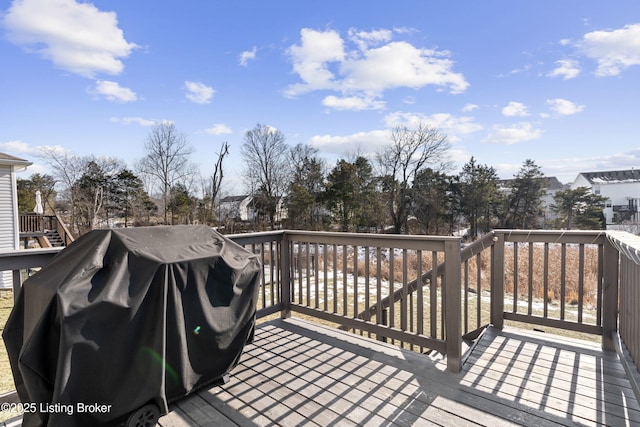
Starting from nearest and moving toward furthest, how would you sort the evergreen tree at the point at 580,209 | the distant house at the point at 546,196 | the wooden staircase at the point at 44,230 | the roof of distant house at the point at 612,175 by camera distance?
the wooden staircase at the point at 44,230
the evergreen tree at the point at 580,209
the distant house at the point at 546,196
the roof of distant house at the point at 612,175

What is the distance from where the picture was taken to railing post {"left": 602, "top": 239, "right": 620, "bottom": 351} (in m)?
2.64

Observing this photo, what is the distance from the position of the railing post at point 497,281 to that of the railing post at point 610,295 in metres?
0.74

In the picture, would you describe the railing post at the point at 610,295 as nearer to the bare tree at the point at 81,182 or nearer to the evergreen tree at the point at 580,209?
the bare tree at the point at 81,182

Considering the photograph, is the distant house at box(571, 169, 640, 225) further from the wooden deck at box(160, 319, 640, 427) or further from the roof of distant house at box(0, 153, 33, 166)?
the roof of distant house at box(0, 153, 33, 166)

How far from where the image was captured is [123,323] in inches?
59.8

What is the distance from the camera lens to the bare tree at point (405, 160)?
22984mm

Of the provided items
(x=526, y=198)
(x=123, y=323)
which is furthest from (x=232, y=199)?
(x=123, y=323)

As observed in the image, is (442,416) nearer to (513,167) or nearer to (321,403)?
(321,403)

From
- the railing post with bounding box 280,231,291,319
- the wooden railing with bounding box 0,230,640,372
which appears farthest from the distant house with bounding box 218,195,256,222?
the wooden railing with bounding box 0,230,640,372

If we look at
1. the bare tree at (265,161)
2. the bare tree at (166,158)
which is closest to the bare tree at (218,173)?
the bare tree at (265,161)

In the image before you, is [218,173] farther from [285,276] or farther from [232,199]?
[285,276]

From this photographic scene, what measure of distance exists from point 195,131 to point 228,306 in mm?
22749

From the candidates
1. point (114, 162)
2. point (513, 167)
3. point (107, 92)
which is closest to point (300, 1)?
point (107, 92)

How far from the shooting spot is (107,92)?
16516 millimetres
